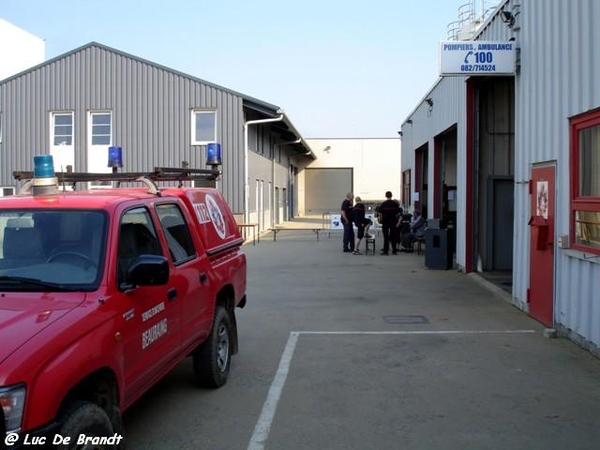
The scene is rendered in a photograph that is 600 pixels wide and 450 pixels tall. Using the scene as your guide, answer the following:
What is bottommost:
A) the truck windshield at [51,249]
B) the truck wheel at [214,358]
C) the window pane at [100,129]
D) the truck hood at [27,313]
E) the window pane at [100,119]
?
the truck wheel at [214,358]

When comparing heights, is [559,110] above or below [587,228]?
above

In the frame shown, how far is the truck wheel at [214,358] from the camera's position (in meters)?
5.71

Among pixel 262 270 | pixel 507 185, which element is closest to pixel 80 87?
pixel 262 270

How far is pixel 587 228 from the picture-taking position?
23.4ft

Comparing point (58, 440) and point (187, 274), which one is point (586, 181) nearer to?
point (187, 274)

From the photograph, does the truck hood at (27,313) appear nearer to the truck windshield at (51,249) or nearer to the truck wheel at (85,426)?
the truck windshield at (51,249)

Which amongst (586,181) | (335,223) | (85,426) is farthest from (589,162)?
(335,223)

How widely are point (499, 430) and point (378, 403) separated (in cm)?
105

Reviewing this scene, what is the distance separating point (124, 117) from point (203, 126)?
3150 mm

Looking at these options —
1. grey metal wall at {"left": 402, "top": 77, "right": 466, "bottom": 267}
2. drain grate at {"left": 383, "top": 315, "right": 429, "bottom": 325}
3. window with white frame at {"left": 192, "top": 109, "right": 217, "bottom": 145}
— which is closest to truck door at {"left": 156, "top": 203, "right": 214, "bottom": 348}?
drain grate at {"left": 383, "top": 315, "right": 429, "bottom": 325}

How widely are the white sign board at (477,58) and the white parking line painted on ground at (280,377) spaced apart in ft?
13.1

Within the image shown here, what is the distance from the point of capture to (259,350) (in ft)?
24.3

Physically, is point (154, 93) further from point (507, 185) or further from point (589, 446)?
point (589, 446)

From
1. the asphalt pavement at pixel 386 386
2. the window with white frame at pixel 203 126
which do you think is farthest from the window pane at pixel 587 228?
the window with white frame at pixel 203 126
